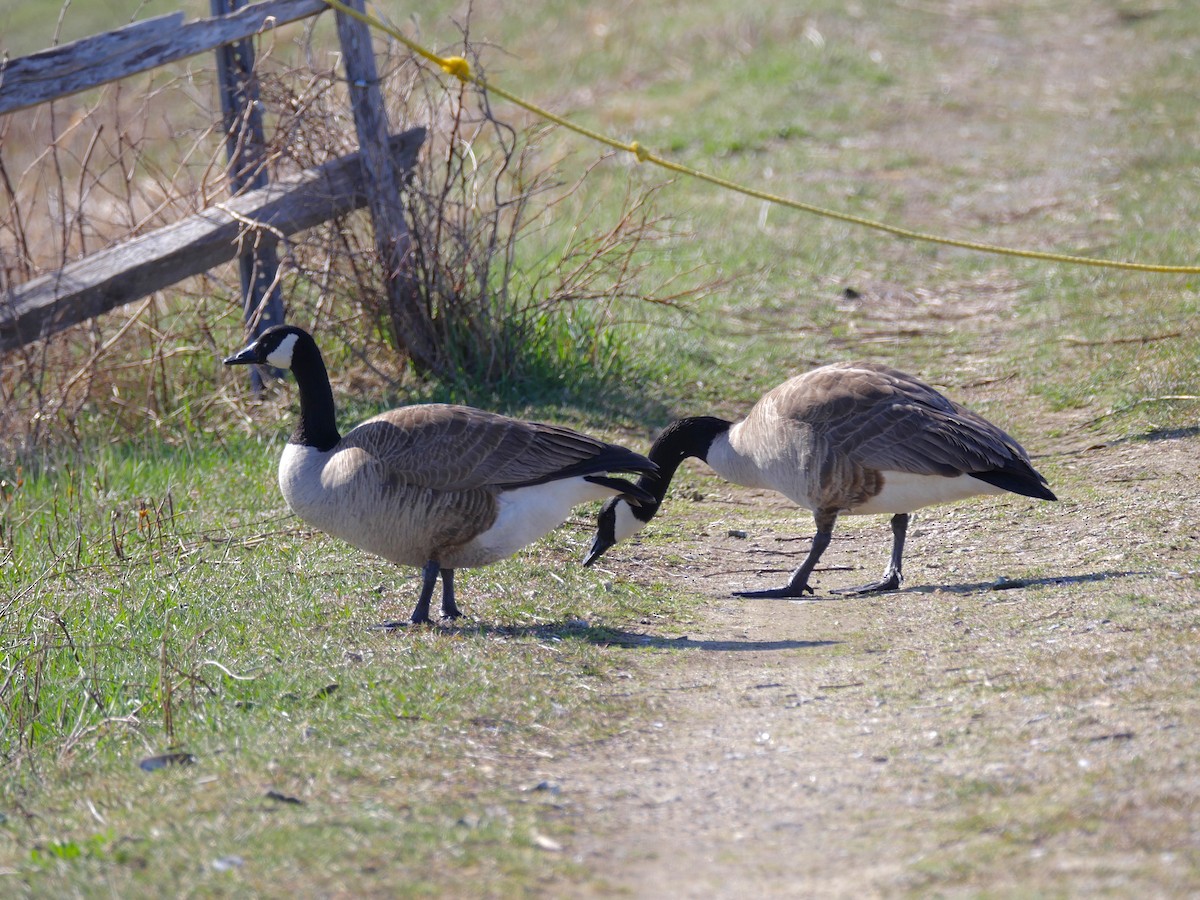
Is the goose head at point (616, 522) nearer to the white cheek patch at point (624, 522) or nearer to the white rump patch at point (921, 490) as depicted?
the white cheek patch at point (624, 522)

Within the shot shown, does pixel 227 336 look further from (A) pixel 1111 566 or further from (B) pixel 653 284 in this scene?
(A) pixel 1111 566

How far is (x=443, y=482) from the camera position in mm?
5668

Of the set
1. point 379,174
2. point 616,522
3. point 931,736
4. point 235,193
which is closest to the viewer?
point 931,736

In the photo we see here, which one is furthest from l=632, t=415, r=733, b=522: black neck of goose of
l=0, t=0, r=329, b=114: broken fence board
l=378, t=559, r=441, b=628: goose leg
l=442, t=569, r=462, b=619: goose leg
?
l=0, t=0, r=329, b=114: broken fence board

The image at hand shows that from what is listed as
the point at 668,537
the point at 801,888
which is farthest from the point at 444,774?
the point at 668,537

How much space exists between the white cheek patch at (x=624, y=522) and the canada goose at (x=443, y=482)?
47 centimetres

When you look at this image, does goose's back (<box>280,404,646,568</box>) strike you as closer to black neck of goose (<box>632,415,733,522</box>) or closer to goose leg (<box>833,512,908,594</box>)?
black neck of goose (<box>632,415,733,522</box>)

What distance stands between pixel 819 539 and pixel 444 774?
2601 mm

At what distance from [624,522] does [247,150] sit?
3.96 meters

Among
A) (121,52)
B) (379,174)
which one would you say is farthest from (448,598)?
(121,52)

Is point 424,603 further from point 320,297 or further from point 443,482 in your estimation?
point 320,297

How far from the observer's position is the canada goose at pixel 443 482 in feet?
18.6

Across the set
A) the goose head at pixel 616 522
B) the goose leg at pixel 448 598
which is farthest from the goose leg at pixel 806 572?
the goose leg at pixel 448 598

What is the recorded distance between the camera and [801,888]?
3.40 meters
